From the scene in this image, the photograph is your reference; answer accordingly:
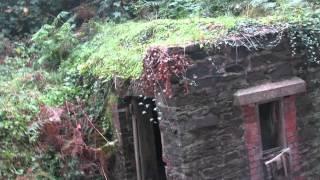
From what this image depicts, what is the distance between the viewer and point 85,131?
7.68 m

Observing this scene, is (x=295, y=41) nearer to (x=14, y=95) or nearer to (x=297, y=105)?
(x=297, y=105)

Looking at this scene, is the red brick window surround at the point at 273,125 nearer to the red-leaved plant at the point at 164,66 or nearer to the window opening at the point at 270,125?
the window opening at the point at 270,125

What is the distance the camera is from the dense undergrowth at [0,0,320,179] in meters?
6.98

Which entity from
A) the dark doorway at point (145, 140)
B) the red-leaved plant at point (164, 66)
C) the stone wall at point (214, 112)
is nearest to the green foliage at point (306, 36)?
the stone wall at point (214, 112)

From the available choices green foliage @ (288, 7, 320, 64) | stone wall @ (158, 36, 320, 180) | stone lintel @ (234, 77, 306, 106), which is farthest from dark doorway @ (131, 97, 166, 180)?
green foliage @ (288, 7, 320, 64)

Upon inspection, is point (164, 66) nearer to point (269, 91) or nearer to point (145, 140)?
point (269, 91)

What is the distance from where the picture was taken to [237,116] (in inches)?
258

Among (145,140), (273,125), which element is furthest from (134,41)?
(273,125)

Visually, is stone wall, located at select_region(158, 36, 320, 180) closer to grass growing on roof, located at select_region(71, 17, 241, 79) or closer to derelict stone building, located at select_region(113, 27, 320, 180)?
derelict stone building, located at select_region(113, 27, 320, 180)

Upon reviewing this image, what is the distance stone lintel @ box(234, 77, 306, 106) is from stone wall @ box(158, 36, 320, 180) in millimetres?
73

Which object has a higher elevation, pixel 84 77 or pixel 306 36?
pixel 306 36

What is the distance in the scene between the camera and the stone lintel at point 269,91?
649cm

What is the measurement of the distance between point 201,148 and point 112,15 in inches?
182

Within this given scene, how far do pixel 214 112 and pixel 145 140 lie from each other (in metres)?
1.75
